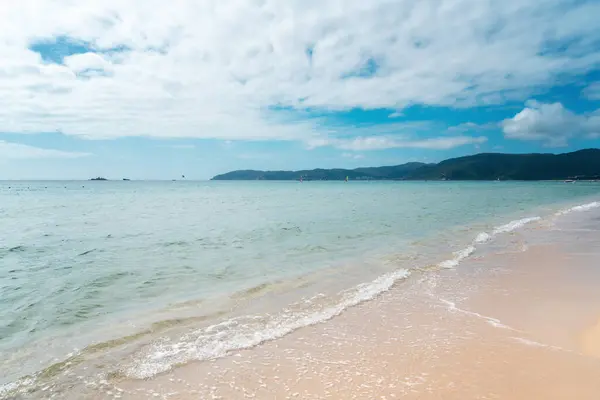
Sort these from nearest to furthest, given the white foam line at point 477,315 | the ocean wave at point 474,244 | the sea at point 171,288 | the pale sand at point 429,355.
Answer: the pale sand at point 429,355
the sea at point 171,288
the white foam line at point 477,315
the ocean wave at point 474,244

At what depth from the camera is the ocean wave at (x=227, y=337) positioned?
584cm

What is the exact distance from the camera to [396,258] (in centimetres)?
1419

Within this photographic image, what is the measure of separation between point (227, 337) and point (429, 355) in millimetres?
3456

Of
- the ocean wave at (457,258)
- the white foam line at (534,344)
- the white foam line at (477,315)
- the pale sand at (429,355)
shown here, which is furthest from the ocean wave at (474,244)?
the white foam line at (534,344)

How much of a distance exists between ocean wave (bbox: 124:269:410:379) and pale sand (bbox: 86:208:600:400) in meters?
0.25

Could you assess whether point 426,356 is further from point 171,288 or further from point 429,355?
point 171,288

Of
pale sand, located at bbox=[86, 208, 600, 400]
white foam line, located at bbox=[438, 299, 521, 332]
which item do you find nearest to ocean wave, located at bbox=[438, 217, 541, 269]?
pale sand, located at bbox=[86, 208, 600, 400]

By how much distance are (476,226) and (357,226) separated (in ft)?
24.5

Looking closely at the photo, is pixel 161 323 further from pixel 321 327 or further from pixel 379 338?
pixel 379 338

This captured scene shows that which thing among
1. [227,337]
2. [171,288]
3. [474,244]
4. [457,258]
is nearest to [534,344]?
[227,337]

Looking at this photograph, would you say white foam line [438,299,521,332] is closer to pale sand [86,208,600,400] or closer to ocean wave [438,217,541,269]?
pale sand [86,208,600,400]

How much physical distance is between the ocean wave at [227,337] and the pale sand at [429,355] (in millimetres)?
250

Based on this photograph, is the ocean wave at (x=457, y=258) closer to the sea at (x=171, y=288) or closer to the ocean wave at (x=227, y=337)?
the sea at (x=171, y=288)

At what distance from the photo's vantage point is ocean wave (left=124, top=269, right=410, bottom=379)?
19.1 feet
